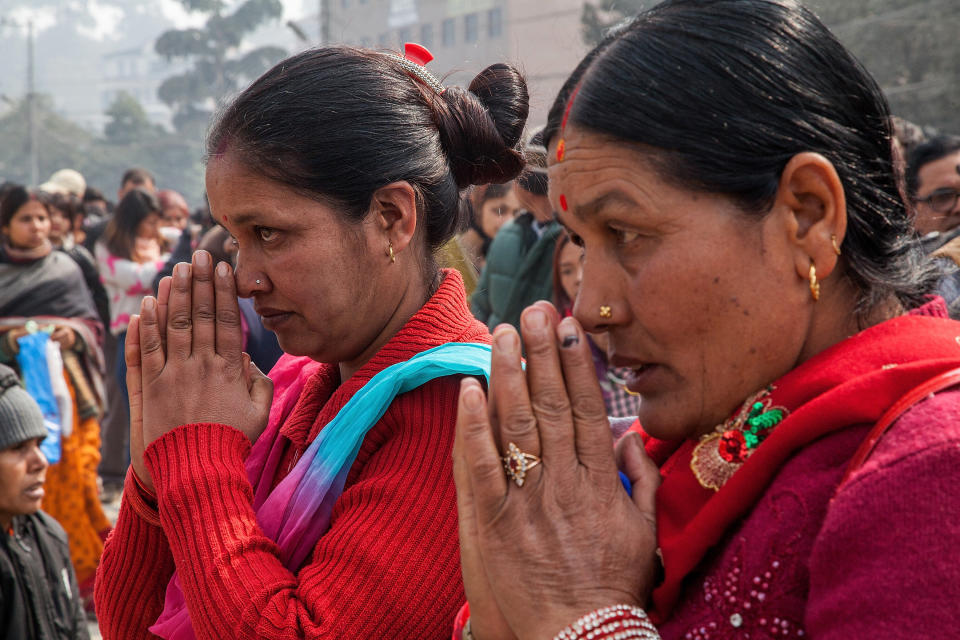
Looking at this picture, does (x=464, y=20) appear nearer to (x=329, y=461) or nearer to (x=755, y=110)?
Result: (x=329, y=461)

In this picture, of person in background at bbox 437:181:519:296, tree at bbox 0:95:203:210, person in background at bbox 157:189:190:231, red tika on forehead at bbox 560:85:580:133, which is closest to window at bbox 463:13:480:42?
tree at bbox 0:95:203:210

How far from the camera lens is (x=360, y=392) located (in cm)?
193

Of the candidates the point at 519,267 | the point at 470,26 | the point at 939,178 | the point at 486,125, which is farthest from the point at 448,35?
the point at 486,125

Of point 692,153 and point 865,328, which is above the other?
point 692,153

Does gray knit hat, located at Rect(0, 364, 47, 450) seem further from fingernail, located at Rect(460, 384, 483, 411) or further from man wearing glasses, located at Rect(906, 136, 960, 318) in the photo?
man wearing glasses, located at Rect(906, 136, 960, 318)

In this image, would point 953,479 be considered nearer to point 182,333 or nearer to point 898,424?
point 898,424

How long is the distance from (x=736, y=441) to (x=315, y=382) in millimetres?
1220

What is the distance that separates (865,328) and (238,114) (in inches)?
52.6

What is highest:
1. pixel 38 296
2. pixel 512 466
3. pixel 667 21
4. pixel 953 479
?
pixel 667 21

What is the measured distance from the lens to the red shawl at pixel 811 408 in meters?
1.16

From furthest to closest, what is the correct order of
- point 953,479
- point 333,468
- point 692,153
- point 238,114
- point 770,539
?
1. point 238,114
2. point 333,468
3. point 692,153
4. point 770,539
5. point 953,479

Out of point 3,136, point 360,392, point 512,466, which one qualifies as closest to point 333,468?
point 360,392

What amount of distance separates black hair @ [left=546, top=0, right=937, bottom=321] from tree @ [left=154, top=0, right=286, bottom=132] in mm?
30455

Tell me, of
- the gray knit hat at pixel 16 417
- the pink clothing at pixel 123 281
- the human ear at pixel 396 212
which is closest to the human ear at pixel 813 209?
the human ear at pixel 396 212
